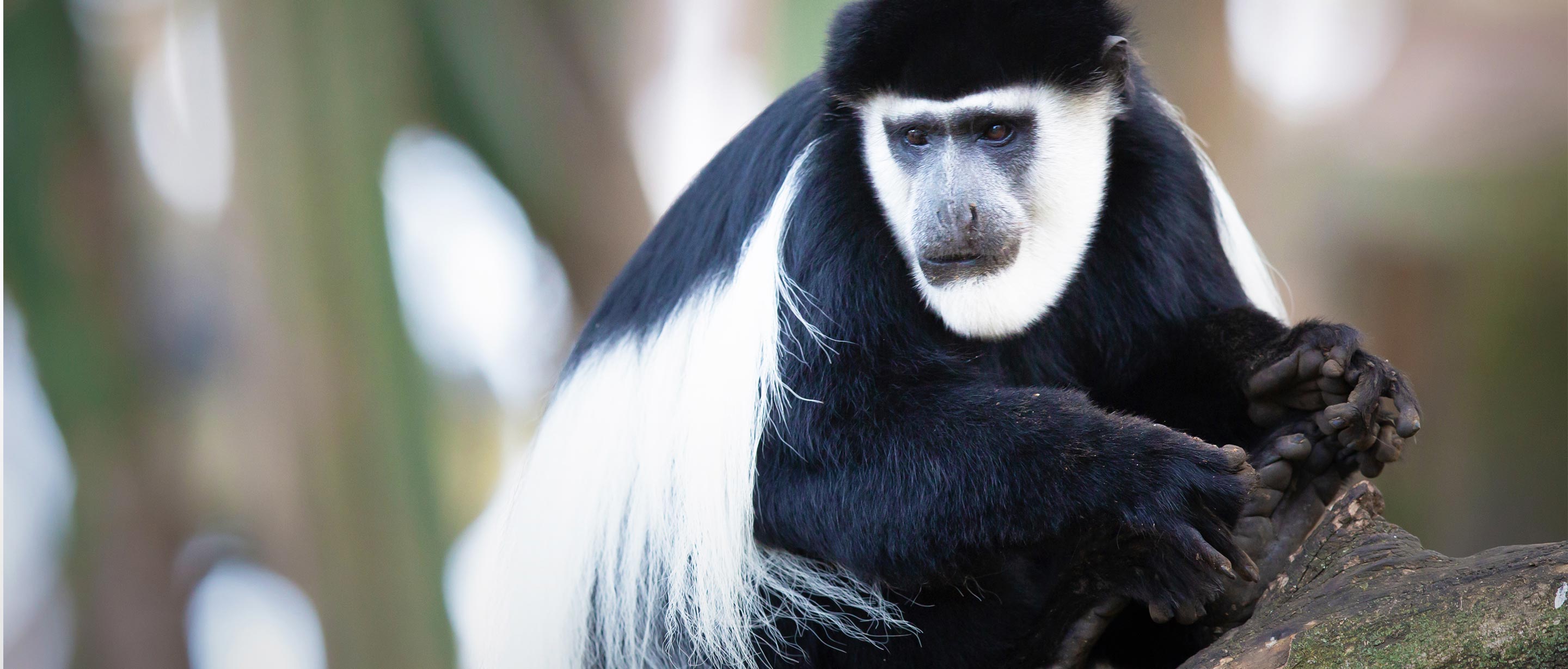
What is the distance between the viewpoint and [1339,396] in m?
1.51

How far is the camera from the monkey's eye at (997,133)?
166 centimetres

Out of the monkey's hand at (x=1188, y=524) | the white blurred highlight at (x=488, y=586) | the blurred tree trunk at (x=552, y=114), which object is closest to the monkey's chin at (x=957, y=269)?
the monkey's hand at (x=1188, y=524)

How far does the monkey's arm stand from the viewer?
136 centimetres

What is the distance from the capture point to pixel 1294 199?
377 centimetres

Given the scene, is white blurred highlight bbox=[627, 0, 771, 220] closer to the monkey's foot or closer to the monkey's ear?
the monkey's ear

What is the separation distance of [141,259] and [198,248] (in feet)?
0.64

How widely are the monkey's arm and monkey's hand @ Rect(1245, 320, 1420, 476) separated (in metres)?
0.18

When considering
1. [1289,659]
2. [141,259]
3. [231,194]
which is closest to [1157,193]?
[1289,659]

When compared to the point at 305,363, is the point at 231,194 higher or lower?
higher

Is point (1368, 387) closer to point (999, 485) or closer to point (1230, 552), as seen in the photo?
point (1230, 552)

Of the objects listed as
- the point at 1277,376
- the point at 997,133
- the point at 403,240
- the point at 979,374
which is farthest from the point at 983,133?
the point at 403,240

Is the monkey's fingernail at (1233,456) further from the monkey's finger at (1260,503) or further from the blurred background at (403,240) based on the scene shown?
the blurred background at (403,240)

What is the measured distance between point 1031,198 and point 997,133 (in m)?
0.11

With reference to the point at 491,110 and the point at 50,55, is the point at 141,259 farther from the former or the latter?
the point at 491,110
